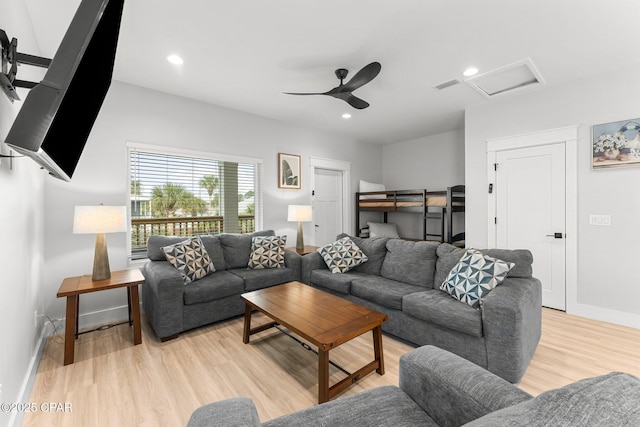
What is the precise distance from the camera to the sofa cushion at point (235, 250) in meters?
3.48

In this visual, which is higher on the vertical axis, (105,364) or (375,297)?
(375,297)

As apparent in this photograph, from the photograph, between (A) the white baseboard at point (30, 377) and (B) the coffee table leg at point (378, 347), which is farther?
(B) the coffee table leg at point (378, 347)

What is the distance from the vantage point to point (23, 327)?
6.23 feet

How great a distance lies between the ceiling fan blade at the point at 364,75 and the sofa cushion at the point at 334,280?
1949mm

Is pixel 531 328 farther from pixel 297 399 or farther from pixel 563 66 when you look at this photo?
pixel 563 66

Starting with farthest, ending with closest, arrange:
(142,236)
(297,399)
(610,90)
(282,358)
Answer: (142,236) → (610,90) → (282,358) → (297,399)

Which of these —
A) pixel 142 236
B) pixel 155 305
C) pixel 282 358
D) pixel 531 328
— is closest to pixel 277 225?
pixel 142 236

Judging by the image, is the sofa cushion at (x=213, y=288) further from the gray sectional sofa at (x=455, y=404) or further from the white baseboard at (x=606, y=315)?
the white baseboard at (x=606, y=315)

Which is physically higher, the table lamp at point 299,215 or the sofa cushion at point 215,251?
the table lamp at point 299,215

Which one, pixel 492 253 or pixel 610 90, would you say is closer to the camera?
pixel 492 253

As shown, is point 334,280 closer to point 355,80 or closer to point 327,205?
point 355,80

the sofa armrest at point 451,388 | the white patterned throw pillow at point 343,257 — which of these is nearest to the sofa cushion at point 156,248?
the white patterned throw pillow at point 343,257

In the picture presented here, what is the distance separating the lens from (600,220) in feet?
10.1

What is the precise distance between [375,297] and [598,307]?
2.57 m
